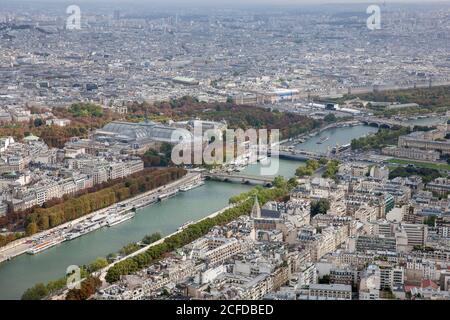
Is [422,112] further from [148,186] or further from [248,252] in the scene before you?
[248,252]

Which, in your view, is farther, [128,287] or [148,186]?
[148,186]

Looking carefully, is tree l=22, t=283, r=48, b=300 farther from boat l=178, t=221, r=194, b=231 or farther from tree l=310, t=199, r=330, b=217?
tree l=310, t=199, r=330, b=217

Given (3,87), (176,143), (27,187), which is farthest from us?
(3,87)

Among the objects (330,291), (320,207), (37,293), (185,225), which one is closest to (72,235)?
(185,225)


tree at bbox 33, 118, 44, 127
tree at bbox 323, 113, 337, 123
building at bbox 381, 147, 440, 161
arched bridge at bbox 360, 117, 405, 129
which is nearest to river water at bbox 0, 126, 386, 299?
building at bbox 381, 147, 440, 161
